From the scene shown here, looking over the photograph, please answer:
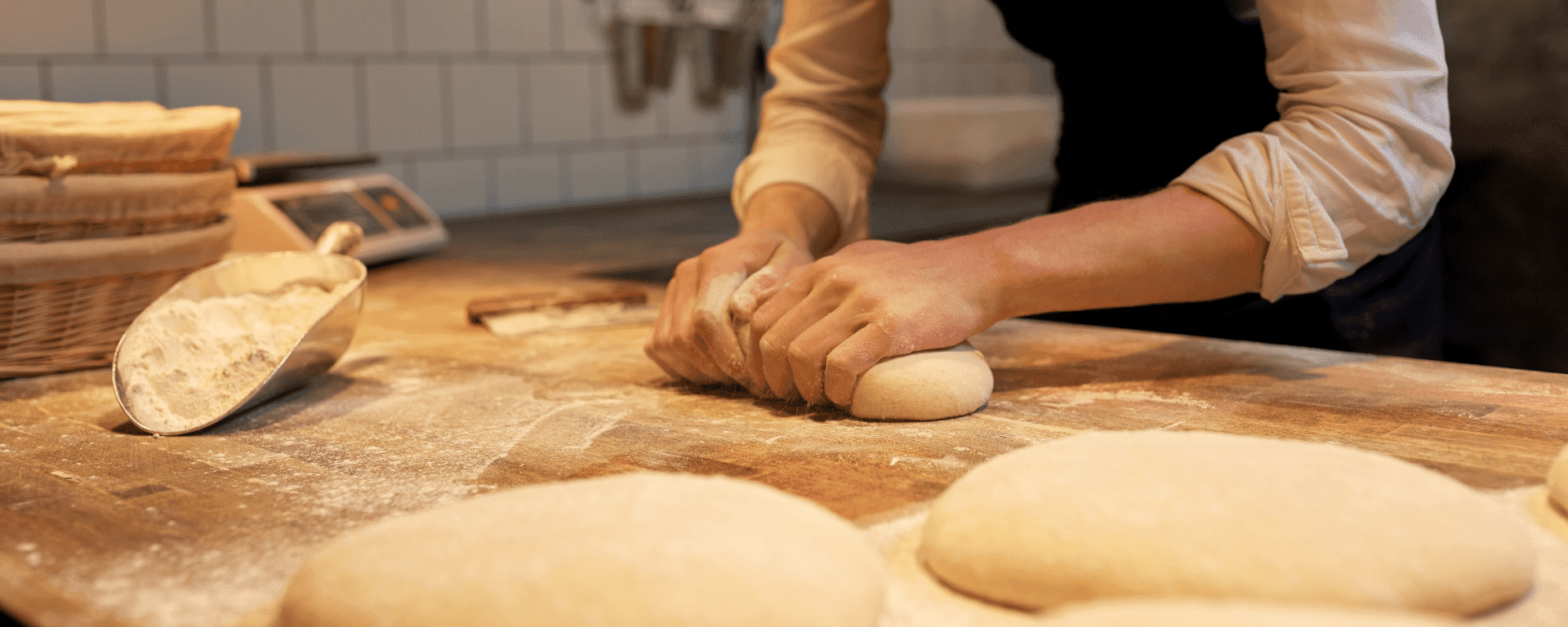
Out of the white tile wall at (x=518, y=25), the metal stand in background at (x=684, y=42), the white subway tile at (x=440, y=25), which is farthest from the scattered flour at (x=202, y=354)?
the metal stand in background at (x=684, y=42)

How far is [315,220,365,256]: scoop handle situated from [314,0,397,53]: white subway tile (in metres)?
1.30

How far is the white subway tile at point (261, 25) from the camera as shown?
84.6 inches

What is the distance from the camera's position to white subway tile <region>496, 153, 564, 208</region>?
2.65 meters

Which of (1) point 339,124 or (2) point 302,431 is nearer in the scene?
(2) point 302,431

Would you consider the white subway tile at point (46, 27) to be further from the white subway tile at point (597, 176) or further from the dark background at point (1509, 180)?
the dark background at point (1509, 180)

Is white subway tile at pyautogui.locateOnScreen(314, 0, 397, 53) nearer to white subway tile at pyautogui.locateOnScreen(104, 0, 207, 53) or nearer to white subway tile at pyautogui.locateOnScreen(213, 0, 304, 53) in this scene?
white subway tile at pyautogui.locateOnScreen(213, 0, 304, 53)

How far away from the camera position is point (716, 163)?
10.3ft

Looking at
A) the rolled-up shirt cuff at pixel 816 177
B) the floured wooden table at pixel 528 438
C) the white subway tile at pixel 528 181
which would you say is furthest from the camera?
the white subway tile at pixel 528 181

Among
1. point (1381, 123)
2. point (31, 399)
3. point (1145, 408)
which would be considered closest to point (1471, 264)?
point (1381, 123)

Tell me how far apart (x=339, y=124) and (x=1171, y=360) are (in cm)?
188

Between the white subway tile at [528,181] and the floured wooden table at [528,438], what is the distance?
4.97 ft

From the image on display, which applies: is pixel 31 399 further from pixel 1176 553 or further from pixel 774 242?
pixel 1176 553

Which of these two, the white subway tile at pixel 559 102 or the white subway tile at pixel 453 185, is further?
the white subway tile at pixel 559 102

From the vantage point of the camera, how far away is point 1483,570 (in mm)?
515
